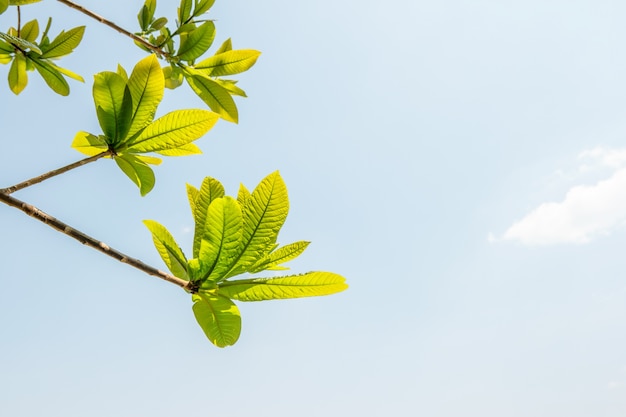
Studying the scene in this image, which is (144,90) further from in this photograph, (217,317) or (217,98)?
(217,98)

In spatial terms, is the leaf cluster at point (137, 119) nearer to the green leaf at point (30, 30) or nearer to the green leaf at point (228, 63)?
the green leaf at point (228, 63)

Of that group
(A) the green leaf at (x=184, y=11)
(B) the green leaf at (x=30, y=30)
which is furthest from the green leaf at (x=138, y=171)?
(B) the green leaf at (x=30, y=30)

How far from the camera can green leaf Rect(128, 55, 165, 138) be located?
1435 millimetres

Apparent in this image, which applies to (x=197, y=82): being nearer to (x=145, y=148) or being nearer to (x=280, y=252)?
(x=145, y=148)

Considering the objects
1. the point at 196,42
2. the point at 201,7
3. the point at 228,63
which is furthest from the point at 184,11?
the point at 228,63

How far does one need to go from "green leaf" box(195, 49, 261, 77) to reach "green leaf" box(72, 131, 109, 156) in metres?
1.28

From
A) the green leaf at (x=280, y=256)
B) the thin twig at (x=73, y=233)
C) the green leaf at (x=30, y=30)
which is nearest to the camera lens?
the thin twig at (x=73, y=233)

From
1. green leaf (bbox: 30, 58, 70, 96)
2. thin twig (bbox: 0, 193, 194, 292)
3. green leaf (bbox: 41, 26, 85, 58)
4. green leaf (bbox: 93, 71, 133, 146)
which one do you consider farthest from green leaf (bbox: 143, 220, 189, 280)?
green leaf (bbox: 41, 26, 85, 58)

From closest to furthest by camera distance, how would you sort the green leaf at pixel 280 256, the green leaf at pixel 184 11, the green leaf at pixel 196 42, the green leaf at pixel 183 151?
the green leaf at pixel 280 256, the green leaf at pixel 183 151, the green leaf at pixel 196 42, the green leaf at pixel 184 11

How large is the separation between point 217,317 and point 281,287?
0.20 metres

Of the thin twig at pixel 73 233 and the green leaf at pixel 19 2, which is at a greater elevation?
the green leaf at pixel 19 2

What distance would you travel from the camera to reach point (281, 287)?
1353 mm

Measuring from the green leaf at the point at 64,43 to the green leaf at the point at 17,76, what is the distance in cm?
28

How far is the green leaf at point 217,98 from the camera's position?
2338mm
